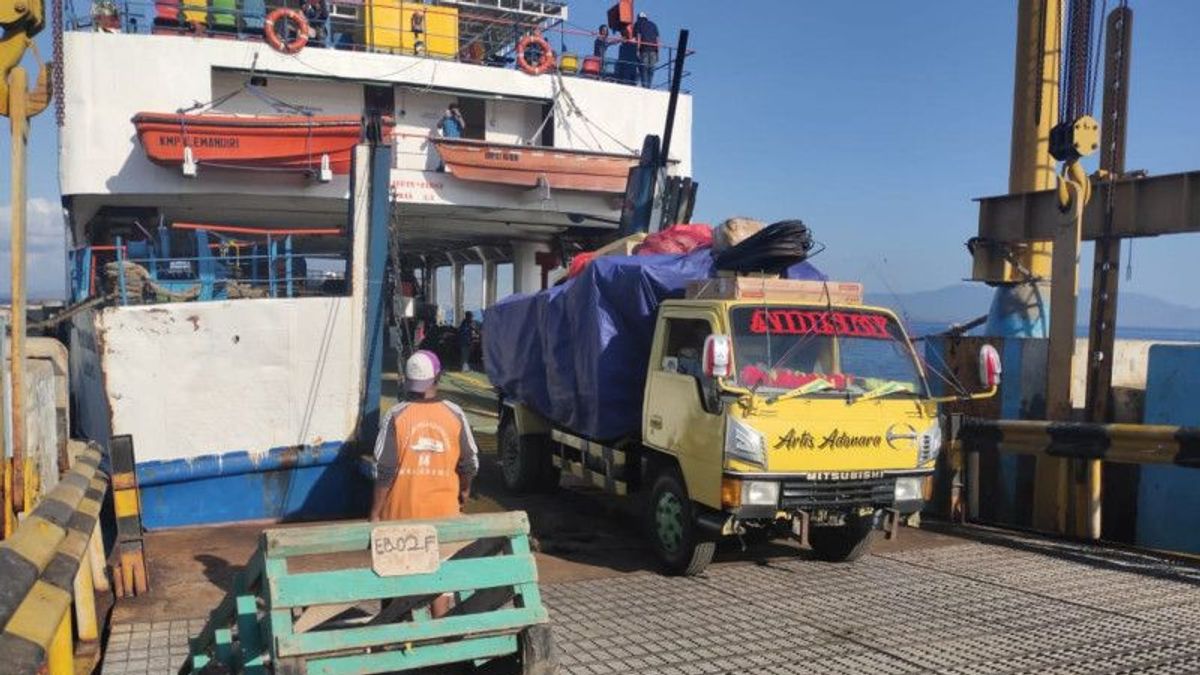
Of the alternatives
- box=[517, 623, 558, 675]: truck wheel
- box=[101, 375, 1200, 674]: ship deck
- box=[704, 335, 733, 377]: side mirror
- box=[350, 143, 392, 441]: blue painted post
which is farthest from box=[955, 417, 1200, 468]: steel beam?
box=[350, 143, 392, 441]: blue painted post

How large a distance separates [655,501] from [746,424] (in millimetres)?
1221

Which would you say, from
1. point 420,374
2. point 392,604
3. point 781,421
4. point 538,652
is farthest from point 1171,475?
point 392,604

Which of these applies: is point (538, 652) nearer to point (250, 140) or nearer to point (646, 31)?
point (250, 140)

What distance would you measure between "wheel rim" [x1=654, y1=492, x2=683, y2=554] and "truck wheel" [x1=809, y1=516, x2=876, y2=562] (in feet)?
4.10

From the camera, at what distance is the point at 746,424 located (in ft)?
19.6

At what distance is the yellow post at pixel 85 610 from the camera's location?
5219 millimetres

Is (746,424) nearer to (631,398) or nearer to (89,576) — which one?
(631,398)

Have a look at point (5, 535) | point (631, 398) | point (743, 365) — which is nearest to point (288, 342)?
point (631, 398)

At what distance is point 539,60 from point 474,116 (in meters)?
1.77

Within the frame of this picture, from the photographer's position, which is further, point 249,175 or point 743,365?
point 249,175

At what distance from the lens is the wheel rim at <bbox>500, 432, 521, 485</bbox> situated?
9.73 m

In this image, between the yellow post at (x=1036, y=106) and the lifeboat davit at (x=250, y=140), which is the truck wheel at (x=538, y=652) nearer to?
the yellow post at (x=1036, y=106)

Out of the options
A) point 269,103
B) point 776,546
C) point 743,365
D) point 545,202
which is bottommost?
point 776,546

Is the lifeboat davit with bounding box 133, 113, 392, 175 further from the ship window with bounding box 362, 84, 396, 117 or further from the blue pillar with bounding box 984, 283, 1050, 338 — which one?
the blue pillar with bounding box 984, 283, 1050, 338
